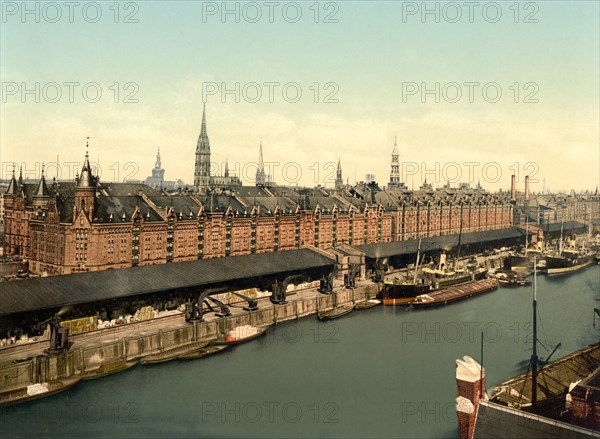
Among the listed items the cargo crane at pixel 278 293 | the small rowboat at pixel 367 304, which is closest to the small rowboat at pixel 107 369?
the cargo crane at pixel 278 293

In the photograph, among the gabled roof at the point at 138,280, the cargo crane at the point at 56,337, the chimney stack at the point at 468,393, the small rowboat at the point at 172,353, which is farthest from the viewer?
the gabled roof at the point at 138,280

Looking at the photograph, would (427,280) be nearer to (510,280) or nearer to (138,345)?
(510,280)

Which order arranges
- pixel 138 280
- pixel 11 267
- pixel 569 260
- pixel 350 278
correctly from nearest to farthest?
pixel 138 280 < pixel 11 267 < pixel 350 278 < pixel 569 260

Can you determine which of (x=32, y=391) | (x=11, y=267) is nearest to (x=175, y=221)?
(x=11, y=267)

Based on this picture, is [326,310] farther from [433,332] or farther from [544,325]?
[544,325]

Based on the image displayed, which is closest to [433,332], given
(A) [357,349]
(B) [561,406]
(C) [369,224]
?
(A) [357,349]

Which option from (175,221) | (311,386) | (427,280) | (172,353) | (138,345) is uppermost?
(175,221)

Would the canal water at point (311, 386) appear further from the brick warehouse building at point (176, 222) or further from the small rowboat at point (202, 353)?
the brick warehouse building at point (176, 222)
